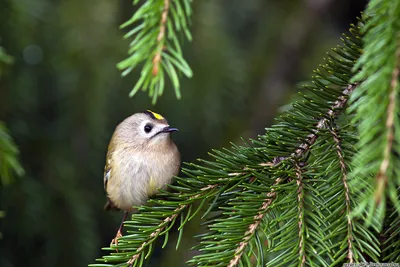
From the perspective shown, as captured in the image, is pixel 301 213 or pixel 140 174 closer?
pixel 301 213

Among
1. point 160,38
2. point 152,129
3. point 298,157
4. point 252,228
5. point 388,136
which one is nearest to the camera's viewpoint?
point 388,136

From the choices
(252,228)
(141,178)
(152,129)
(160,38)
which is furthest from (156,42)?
(152,129)

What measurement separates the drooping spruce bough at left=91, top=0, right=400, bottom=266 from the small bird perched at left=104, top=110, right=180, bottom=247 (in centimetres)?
65

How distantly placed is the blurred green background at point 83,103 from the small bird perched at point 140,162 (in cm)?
53

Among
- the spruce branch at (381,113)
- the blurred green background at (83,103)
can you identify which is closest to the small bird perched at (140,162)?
the blurred green background at (83,103)

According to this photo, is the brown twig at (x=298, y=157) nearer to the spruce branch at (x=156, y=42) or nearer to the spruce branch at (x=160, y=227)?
the spruce branch at (x=160, y=227)

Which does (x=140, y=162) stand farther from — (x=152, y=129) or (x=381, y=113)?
(x=381, y=113)

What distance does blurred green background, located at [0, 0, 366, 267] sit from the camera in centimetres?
273

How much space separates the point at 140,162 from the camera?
2.16m

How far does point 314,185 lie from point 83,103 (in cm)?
189

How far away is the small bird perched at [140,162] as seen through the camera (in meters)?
2.10

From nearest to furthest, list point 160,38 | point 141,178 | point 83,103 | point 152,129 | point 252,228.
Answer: point 160,38 → point 252,228 → point 141,178 → point 152,129 → point 83,103

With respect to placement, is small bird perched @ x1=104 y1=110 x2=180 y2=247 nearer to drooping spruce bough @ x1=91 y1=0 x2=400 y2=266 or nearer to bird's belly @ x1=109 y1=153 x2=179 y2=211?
bird's belly @ x1=109 y1=153 x2=179 y2=211

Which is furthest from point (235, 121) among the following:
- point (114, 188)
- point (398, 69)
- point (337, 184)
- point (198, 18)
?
point (398, 69)
